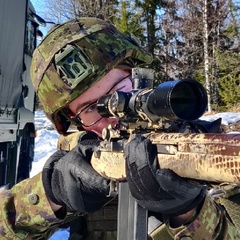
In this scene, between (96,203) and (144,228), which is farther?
(96,203)

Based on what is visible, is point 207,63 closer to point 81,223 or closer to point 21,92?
point 21,92

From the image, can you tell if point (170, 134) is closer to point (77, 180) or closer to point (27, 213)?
point (77, 180)

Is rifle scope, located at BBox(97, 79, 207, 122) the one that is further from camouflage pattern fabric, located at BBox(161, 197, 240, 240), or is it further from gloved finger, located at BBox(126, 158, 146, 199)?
camouflage pattern fabric, located at BBox(161, 197, 240, 240)

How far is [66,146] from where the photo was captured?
7.84 feet

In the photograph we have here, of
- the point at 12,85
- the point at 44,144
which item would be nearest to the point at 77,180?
the point at 12,85

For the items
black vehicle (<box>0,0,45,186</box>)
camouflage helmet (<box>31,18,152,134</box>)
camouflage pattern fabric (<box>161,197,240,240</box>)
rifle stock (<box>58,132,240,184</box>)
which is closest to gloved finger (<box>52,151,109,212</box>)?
rifle stock (<box>58,132,240,184</box>)

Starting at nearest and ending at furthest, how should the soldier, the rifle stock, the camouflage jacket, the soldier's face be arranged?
the rifle stock < the soldier < the camouflage jacket < the soldier's face

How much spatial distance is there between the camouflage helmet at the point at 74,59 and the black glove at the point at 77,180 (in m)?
0.44

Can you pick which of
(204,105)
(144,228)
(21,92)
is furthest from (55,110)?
(21,92)

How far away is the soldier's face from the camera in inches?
94.3

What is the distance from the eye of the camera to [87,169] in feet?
6.27

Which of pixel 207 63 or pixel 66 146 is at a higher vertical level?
A: pixel 207 63

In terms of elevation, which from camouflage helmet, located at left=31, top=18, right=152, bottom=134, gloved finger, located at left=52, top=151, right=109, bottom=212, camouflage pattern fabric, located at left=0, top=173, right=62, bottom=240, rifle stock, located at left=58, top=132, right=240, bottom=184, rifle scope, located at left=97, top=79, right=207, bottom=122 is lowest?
camouflage pattern fabric, located at left=0, top=173, right=62, bottom=240

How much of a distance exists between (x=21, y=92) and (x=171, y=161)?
5640 mm
